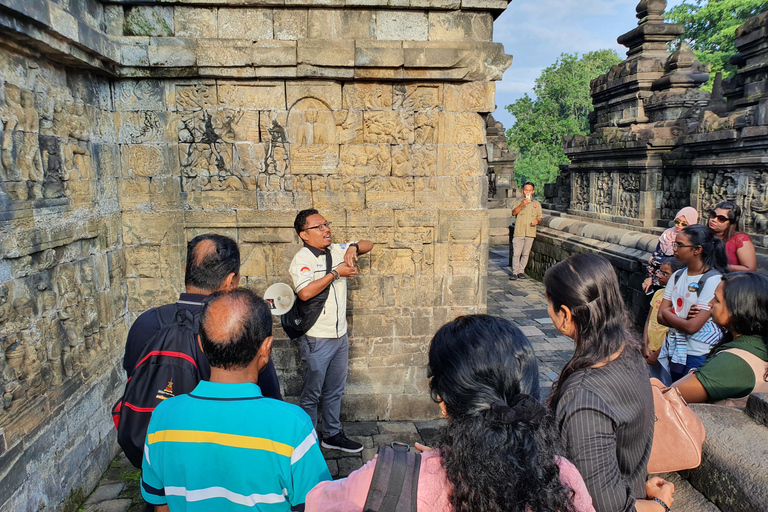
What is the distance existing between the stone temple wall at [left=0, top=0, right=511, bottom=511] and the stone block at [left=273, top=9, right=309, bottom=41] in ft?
0.04

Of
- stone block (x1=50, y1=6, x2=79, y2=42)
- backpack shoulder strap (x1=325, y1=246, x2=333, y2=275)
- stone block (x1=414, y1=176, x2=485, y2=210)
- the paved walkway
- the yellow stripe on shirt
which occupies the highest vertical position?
stone block (x1=50, y1=6, x2=79, y2=42)

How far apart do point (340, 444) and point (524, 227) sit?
26.0 ft

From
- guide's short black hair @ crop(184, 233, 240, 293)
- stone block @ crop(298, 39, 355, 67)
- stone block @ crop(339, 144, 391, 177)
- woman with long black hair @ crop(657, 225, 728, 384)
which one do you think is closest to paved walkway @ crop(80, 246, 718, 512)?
guide's short black hair @ crop(184, 233, 240, 293)

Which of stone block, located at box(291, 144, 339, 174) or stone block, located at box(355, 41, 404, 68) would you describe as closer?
stone block, located at box(355, 41, 404, 68)

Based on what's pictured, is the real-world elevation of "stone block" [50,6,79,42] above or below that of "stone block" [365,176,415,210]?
above

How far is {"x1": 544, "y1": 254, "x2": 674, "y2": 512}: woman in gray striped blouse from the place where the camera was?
1689 millimetres

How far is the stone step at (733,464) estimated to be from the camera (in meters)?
1.92

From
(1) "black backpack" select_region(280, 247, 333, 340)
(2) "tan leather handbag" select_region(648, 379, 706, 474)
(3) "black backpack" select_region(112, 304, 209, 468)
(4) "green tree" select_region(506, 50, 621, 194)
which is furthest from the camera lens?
(4) "green tree" select_region(506, 50, 621, 194)

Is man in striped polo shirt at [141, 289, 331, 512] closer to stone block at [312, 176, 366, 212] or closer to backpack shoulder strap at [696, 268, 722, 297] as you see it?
stone block at [312, 176, 366, 212]

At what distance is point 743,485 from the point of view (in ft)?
6.39

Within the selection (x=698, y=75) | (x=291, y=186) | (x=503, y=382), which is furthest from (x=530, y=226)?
(x=503, y=382)

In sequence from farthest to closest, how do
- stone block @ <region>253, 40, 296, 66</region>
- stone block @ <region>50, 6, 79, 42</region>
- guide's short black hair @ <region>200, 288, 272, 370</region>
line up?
1. stone block @ <region>253, 40, 296, 66</region>
2. stone block @ <region>50, 6, 79, 42</region>
3. guide's short black hair @ <region>200, 288, 272, 370</region>

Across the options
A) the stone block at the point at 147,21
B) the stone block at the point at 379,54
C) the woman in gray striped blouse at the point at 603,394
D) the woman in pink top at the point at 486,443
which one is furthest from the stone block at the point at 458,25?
the woman in pink top at the point at 486,443

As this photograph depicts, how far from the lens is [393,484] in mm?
1348
